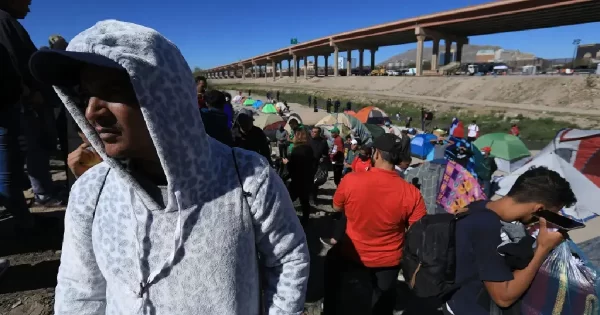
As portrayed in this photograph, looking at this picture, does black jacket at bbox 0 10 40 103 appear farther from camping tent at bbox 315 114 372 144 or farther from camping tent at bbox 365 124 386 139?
camping tent at bbox 365 124 386 139

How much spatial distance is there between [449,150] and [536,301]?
6.07m

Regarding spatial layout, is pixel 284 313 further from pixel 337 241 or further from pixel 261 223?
pixel 337 241

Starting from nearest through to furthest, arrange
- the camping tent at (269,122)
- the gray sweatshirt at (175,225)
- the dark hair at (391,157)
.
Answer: the gray sweatshirt at (175,225) < the dark hair at (391,157) < the camping tent at (269,122)

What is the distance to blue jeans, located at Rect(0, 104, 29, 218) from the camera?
110 inches

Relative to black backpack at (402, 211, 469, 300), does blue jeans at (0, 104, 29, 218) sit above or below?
above

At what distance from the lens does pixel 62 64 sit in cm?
88

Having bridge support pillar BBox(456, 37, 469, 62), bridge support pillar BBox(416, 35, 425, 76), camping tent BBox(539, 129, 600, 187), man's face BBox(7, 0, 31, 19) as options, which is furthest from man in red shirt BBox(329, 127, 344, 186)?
bridge support pillar BBox(456, 37, 469, 62)

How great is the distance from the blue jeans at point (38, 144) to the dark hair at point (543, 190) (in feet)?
14.4

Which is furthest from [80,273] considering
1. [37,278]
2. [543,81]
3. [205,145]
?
[543,81]

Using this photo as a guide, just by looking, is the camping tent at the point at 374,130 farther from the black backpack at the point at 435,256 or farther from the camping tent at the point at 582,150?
the black backpack at the point at 435,256

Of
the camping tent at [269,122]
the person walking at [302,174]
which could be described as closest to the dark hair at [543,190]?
the person walking at [302,174]

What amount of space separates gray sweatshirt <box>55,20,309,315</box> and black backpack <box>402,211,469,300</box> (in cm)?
127

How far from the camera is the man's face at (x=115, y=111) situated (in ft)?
2.80

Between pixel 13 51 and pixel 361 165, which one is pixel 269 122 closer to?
pixel 361 165
